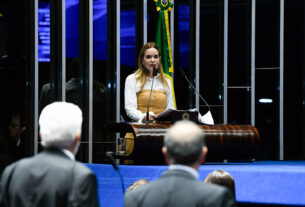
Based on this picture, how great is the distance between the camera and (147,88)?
4344 mm

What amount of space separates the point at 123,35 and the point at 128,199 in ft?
14.5

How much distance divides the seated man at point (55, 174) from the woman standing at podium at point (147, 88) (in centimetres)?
233

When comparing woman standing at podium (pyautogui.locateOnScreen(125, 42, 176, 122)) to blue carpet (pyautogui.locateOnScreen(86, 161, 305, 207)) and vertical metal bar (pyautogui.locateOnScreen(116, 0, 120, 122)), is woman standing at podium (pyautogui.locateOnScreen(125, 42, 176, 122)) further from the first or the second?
vertical metal bar (pyautogui.locateOnScreen(116, 0, 120, 122))

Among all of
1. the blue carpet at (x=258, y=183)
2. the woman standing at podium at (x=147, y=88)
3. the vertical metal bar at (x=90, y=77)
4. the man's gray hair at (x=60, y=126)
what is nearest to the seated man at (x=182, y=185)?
the man's gray hair at (x=60, y=126)

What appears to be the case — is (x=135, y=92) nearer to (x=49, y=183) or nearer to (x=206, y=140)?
(x=206, y=140)

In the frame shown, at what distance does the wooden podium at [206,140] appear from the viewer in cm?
385

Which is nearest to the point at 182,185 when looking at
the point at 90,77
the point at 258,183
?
the point at 258,183

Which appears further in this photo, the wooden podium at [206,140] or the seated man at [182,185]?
the wooden podium at [206,140]

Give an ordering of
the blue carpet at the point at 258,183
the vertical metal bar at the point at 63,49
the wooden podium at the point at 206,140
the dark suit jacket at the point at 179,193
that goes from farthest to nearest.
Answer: the vertical metal bar at the point at 63,49 < the wooden podium at the point at 206,140 < the blue carpet at the point at 258,183 < the dark suit jacket at the point at 179,193

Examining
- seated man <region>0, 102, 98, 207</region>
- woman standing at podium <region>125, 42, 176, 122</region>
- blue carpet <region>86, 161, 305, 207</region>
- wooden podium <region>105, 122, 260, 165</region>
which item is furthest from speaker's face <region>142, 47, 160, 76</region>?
seated man <region>0, 102, 98, 207</region>

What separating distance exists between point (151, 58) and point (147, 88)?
27 cm

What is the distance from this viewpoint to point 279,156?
603cm

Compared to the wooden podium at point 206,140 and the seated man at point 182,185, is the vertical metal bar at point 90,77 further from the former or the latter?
the seated man at point 182,185

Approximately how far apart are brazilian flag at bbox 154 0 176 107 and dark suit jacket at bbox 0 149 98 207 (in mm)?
3220
